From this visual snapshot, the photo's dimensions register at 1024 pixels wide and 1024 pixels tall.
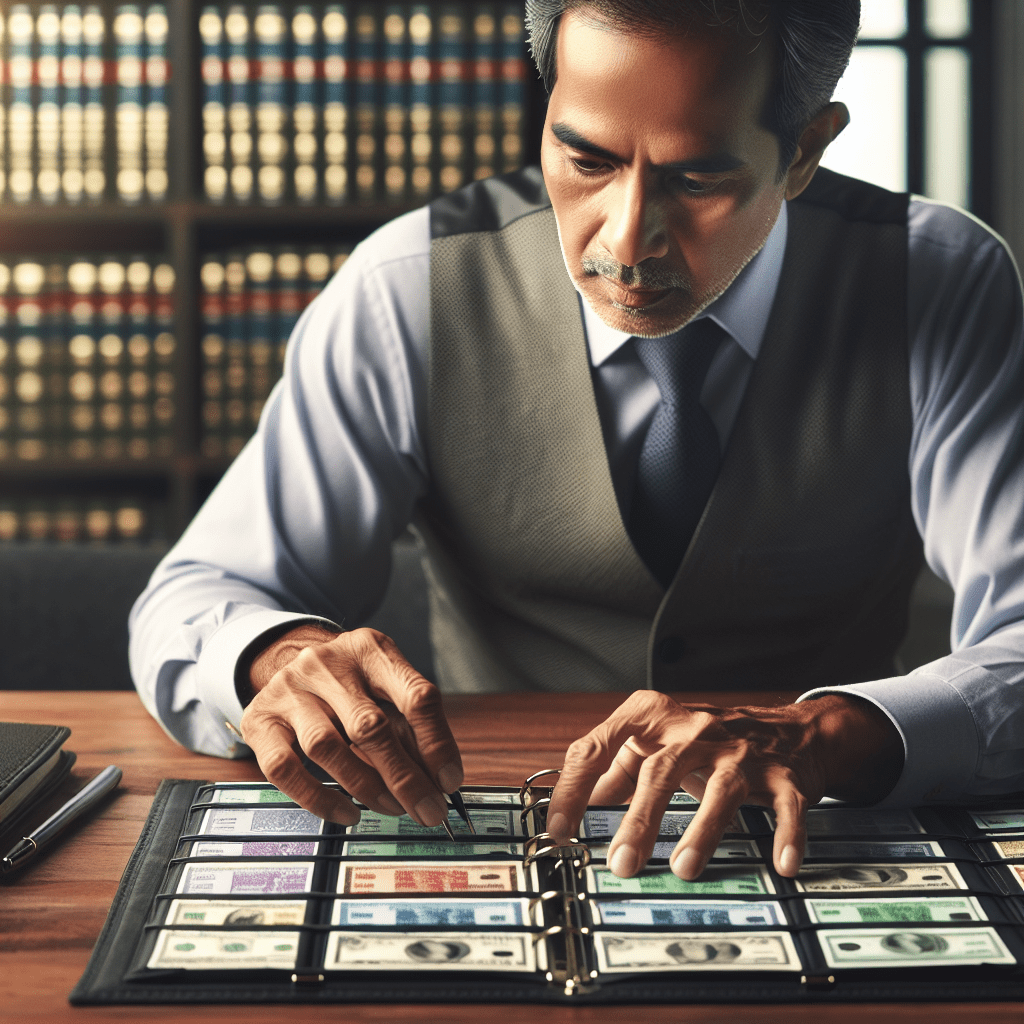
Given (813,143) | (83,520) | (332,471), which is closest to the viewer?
(813,143)

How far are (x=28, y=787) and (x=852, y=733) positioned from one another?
1.84 ft

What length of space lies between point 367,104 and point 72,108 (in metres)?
0.60

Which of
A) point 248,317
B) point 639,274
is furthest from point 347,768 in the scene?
point 248,317

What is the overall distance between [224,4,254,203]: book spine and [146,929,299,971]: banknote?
1.95m

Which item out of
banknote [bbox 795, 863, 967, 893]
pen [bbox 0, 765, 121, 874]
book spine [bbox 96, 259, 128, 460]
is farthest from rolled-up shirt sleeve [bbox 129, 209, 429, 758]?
book spine [bbox 96, 259, 128, 460]

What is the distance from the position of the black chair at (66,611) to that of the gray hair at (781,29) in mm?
781

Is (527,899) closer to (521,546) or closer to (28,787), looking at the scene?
(28,787)

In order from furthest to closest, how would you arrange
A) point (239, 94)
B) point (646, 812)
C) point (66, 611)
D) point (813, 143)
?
point (239, 94)
point (66, 611)
point (813, 143)
point (646, 812)

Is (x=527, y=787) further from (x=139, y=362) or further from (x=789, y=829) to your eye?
(x=139, y=362)

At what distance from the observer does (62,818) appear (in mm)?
713

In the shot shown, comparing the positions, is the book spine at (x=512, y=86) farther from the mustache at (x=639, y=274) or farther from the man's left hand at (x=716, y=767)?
the man's left hand at (x=716, y=767)

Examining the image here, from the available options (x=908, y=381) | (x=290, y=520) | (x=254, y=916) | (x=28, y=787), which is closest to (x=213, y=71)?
(x=290, y=520)

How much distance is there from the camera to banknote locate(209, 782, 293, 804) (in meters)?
0.72

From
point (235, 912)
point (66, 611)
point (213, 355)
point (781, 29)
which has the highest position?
point (781, 29)
